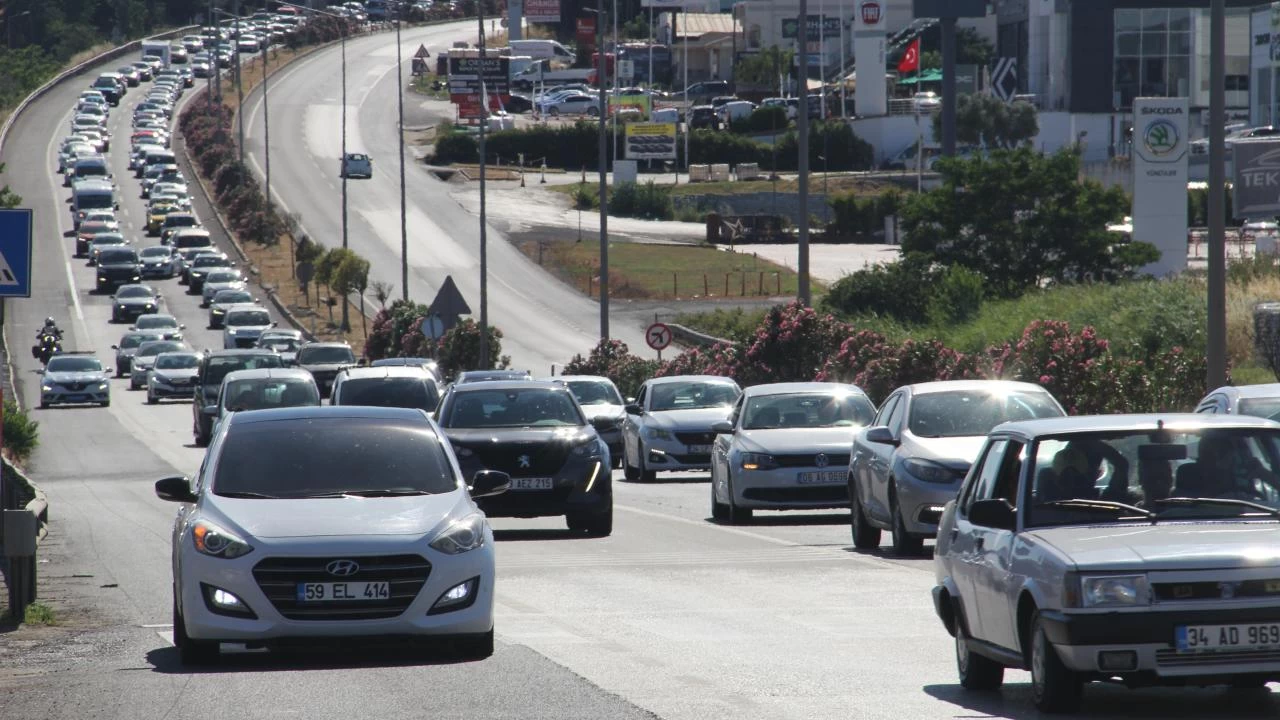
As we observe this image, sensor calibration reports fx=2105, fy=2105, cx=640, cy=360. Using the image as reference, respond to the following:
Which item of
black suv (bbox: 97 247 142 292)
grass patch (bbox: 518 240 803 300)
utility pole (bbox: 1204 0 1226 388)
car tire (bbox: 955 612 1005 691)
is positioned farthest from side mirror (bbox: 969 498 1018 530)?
black suv (bbox: 97 247 142 292)

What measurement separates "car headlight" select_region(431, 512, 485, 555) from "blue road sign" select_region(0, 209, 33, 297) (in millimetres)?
5037

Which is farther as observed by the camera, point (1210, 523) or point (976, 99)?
point (976, 99)

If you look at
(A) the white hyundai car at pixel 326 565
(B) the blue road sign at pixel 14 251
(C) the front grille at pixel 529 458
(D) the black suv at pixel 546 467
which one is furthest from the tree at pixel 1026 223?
(A) the white hyundai car at pixel 326 565

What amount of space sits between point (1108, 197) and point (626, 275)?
3235cm

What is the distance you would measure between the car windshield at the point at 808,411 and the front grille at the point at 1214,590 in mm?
14486

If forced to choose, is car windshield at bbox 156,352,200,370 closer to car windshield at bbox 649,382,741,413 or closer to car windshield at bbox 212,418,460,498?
car windshield at bbox 649,382,741,413

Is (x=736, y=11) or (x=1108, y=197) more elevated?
(x=736, y=11)

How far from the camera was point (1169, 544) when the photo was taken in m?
9.15

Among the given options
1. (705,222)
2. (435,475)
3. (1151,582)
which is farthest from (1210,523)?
(705,222)

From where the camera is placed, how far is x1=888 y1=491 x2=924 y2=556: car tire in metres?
18.5

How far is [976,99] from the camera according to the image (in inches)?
4488

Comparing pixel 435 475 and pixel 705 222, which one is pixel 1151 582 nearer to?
pixel 435 475

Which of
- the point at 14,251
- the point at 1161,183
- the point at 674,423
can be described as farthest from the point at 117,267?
the point at 14,251

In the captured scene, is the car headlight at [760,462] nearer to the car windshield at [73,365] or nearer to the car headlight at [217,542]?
the car headlight at [217,542]
